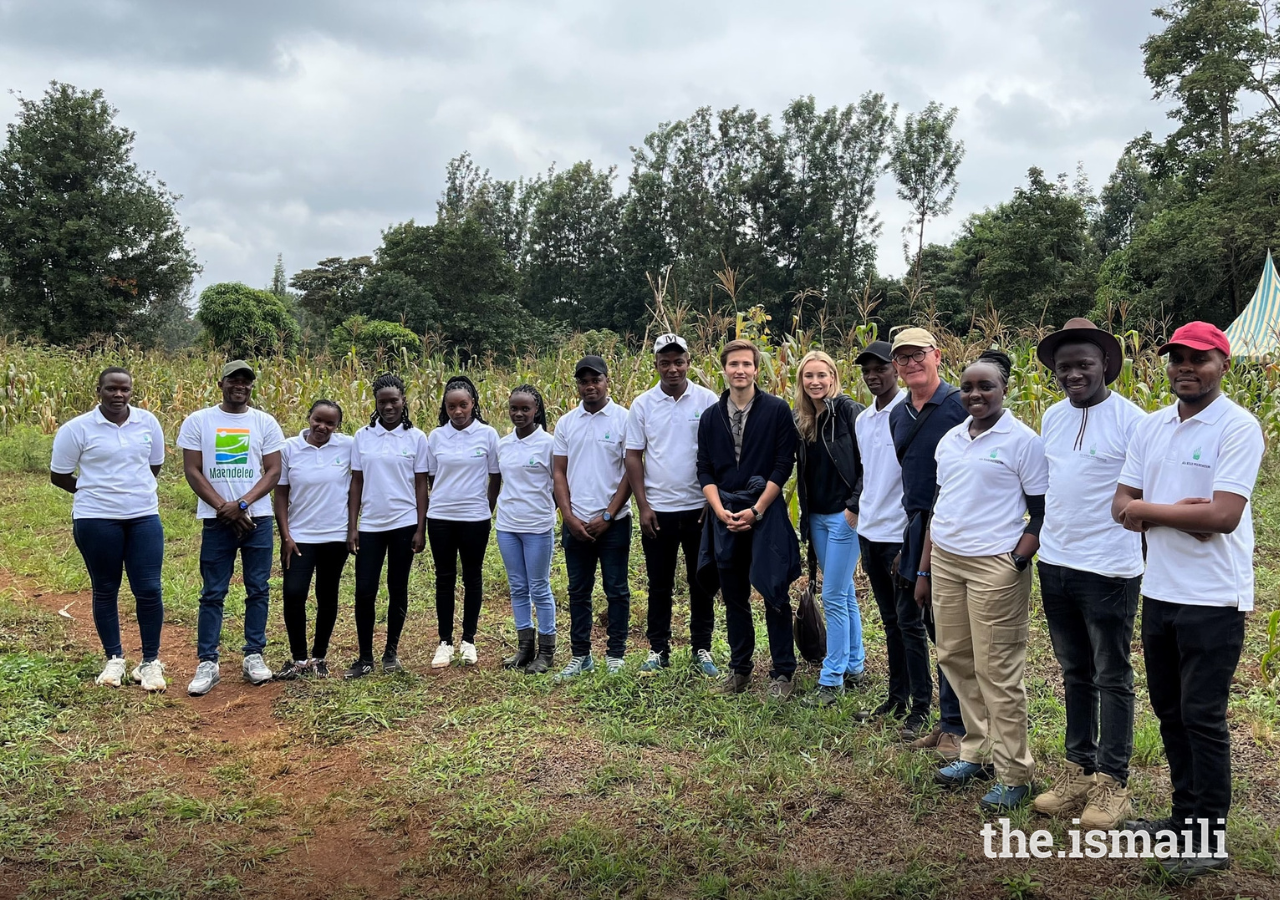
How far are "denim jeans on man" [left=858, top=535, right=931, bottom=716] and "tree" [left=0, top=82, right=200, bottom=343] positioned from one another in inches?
1036

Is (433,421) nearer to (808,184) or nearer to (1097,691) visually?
(1097,691)

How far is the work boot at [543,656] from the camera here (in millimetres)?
5473

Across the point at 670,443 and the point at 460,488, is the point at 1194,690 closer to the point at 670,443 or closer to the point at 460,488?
the point at 670,443

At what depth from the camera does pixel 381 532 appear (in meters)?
5.38

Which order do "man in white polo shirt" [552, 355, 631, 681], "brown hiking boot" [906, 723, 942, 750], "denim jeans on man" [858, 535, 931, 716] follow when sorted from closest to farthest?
"brown hiking boot" [906, 723, 942, 750]
"denim jeans on man" [858, 535, 931, 716]
"man in white polo shirt" [552, 355, 631, 681]

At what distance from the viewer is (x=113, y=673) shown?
5.22 meters

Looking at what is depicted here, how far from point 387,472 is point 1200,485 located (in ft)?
13.8

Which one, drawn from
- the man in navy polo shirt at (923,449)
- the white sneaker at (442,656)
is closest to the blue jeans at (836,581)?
the man in navy polo shirt at (923,449)

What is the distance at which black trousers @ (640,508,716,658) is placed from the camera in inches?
205

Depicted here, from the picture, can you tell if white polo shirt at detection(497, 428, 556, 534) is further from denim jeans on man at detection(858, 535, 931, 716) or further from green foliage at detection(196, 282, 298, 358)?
green foliage at detection(196, 282, 298, 358)

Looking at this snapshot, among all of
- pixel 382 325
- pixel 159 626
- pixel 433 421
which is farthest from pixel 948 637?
pixel 382 325

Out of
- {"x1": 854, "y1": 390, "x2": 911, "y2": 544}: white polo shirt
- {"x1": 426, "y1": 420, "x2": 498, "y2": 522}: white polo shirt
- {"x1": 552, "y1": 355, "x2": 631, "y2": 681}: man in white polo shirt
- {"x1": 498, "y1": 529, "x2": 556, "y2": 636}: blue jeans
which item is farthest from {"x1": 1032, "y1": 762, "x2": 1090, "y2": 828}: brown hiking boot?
{"x1": 426, "y1": 420, "x2": 498, "y2": 522}: white polo shirt

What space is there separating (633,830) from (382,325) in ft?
59.8

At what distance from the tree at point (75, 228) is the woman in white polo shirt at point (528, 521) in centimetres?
2425
